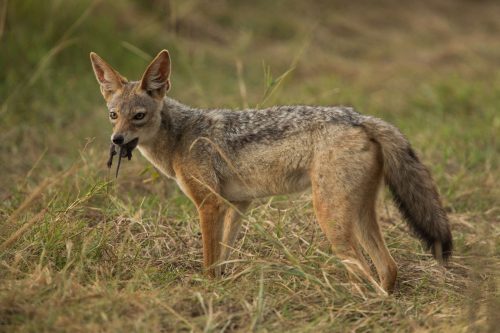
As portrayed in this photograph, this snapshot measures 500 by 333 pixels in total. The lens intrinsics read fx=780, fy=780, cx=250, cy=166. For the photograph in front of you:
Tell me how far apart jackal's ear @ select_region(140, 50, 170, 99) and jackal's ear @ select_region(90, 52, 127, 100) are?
237 mm

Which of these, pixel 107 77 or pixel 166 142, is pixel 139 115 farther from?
pixel 107 77

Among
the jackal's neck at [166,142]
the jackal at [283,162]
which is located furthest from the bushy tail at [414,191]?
the jackal's neck at [166,142]

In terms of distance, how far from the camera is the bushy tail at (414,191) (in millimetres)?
5441

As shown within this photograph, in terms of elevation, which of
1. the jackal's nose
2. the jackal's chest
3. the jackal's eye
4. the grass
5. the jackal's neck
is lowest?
the grass

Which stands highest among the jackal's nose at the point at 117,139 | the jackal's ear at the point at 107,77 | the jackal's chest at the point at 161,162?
the jackal's ear at the point at 107,77

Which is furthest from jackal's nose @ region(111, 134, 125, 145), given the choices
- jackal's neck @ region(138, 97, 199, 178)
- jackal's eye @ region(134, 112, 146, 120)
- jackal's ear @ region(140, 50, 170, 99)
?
jackal's ear @ region(140, 50, 170, 99)

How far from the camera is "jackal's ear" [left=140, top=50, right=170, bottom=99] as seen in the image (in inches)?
247

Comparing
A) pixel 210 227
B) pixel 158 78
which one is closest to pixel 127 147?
pixel 158 78

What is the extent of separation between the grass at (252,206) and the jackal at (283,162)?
30 centimetres

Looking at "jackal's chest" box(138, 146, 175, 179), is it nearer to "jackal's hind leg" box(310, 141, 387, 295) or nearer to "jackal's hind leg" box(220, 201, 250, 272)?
"jackal's hind leg" box(220, 201, 250, 272)

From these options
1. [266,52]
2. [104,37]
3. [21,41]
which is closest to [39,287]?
[21,41]

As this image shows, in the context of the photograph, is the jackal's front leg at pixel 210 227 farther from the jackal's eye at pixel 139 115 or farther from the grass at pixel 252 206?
the jackal's eye at pixel 139 115

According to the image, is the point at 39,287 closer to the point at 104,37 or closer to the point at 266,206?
the point at 266,206

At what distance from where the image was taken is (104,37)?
12266 millimetres
